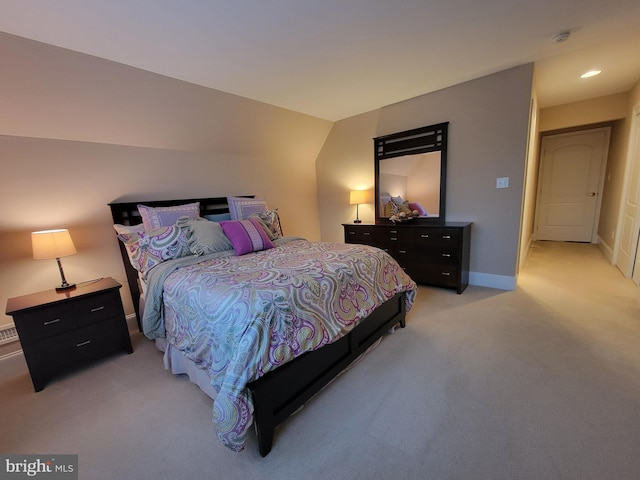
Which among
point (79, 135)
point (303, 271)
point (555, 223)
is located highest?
point (79, 135)

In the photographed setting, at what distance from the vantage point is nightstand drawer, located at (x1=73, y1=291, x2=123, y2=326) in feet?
6.64

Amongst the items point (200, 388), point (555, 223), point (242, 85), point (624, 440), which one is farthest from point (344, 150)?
point (555, 223)

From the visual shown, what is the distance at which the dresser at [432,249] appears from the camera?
2971mm

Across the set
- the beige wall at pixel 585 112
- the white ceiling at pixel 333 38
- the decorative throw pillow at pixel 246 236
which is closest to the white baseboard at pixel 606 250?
the beige wall at pixel 585 112

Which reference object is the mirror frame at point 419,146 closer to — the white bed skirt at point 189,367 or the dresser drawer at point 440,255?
the dresser drawer at point 440,255

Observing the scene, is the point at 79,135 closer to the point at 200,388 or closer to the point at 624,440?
the point at 200,388

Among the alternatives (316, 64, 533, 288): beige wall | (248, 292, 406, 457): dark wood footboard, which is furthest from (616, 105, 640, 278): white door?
(248, 292, 406, 457): dark wood footboard

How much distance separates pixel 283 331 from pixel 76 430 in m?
1.39

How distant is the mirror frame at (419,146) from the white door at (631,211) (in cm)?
213

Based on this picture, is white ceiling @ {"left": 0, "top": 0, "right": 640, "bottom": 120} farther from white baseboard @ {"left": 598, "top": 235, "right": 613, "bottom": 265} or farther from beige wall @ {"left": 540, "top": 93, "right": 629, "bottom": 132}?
white baseboard @ {"left": 598, "top": 235, "right": 613, "bottom": 265}

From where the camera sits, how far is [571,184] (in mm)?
5109

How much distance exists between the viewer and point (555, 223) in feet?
17.7

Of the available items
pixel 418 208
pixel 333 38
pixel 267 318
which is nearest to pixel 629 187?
pixel 418 208

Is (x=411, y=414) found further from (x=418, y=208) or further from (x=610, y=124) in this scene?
(x=610, y=124)
